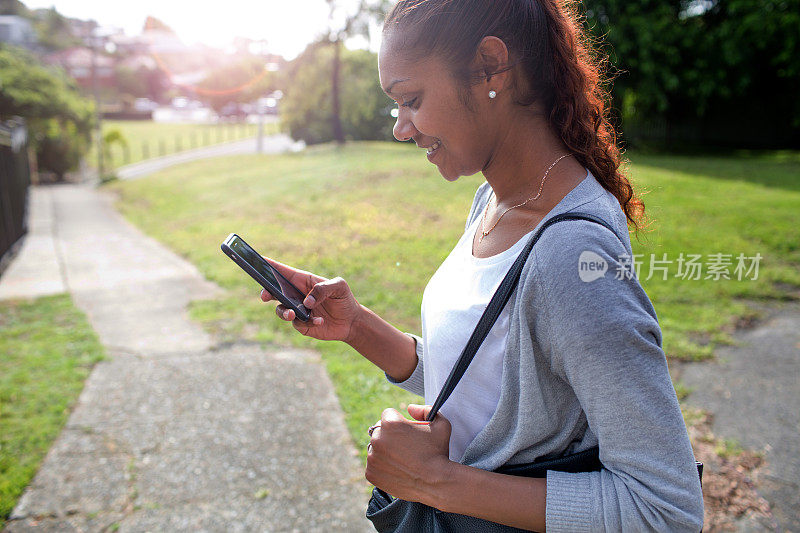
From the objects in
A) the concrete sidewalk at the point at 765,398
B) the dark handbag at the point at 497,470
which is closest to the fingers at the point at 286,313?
the dark handbag at the point at 497,470

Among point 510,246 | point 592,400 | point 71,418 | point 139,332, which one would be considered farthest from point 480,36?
point 139,332

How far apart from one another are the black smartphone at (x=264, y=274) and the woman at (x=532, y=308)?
334 mm

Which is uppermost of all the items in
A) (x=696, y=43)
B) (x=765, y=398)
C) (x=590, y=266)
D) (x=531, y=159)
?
(x=696, y=43)

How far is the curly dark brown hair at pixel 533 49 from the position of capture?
3.70 ft

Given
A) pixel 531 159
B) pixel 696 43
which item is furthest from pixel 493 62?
pixel 696 43

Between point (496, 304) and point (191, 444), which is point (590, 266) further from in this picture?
point (191, 444)

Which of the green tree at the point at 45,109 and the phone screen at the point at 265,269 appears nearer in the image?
the phone screen at the point at 265,269

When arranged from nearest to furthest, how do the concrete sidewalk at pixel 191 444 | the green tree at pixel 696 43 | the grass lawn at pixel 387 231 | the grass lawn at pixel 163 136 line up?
the concrete sidewalk at pixel 191 444, the grass lawn at pixel 387 231, the green tree at pixel 696 43, the grass lawn at pixel 163 136

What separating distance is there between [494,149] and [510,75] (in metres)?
0.15

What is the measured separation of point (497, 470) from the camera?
115 centimetres

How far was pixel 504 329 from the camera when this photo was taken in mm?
1072

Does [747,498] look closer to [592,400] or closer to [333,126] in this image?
[592,400]

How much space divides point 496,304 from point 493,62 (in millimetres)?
456

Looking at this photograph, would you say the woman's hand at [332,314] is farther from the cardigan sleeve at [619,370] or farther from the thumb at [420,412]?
the cardigan sleeve at [619,370]
